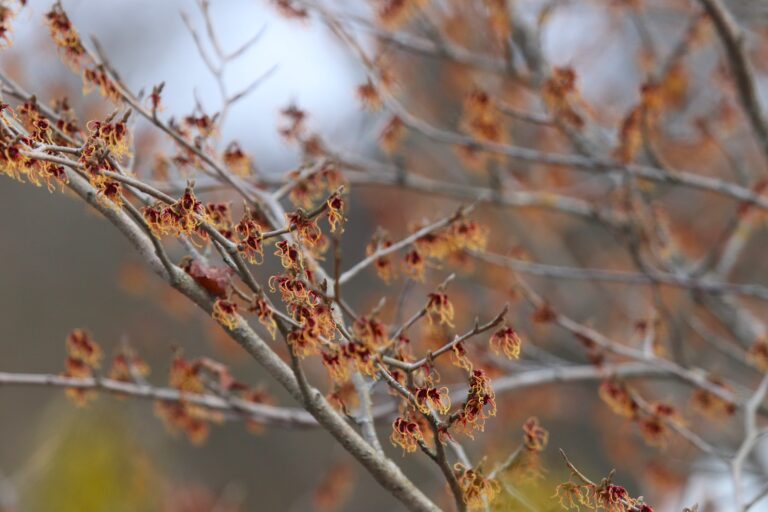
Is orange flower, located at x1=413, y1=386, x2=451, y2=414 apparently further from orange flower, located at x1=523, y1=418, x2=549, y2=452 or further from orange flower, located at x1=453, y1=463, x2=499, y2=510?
orange flower, located at x1=523, y1=418, x2=549, y2=452

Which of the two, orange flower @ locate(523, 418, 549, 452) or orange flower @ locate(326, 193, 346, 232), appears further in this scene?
orange flower @ locate(523, 418, 549, 452)

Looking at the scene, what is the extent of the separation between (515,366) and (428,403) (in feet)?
7.52

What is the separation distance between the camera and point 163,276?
204 cm

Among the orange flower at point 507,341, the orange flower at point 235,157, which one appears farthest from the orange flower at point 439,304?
the orange flower at point 235,157

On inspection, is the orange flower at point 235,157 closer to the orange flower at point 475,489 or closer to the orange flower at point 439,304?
the orange flower at point 439,304

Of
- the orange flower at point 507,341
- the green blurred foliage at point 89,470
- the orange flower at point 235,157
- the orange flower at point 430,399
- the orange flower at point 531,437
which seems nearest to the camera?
the orange flower at point 430,399

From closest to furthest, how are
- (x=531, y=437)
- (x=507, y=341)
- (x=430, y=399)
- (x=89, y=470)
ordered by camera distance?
(x=430, y=399)
(x=507, y=341)
(x=531, y=437)
(x=89, y=470)

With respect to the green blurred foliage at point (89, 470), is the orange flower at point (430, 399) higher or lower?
lower

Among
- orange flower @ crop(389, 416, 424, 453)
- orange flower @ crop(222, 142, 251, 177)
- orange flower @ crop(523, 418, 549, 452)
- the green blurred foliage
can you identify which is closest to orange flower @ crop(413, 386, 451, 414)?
orange flower @ crop(389, 416, 424, 453)

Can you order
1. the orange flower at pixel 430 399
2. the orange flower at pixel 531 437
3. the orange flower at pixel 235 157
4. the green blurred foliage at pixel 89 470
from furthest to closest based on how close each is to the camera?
the green blurred foliage at pixel 89 470 → the orange flower at pixel 235 157 → the orange flower at pixel 531 437 → the orange flower at pixel 430 399

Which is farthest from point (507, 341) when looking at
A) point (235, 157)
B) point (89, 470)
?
point (89, 470)

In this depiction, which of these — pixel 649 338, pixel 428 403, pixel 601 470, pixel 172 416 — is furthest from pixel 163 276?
pixel 601 470

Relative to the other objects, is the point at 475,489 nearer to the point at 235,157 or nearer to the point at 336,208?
the point at 336,208

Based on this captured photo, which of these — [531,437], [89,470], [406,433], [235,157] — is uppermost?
[235,157]
